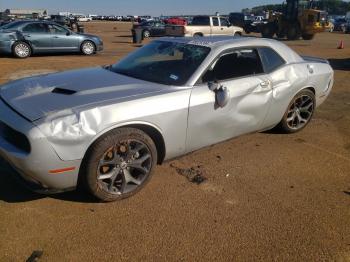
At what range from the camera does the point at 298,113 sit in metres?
5.59

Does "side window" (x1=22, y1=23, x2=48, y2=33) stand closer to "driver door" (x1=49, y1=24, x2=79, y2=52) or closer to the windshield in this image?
Answer: "driver door" (x1=49, y1=24, x2=79, y2=52)

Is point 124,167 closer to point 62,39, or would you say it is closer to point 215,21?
point 62,39

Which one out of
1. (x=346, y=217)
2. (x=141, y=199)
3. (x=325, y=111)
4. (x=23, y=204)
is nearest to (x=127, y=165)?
(x=141, y=199)

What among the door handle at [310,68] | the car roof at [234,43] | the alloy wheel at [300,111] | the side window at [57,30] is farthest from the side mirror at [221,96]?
the side window at [57,30]

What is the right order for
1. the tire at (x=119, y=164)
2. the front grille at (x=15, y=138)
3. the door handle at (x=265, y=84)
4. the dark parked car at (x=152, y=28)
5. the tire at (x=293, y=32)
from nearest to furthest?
the front grille at (x=15, y=138) < the tire at (x=119, y=164) < the door handle at (x=265, y=84) < the tire at (x=293, y=32) < the dark parked car at (x=152, y=28)

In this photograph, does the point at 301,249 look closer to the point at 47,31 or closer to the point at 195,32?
the point at 47,31

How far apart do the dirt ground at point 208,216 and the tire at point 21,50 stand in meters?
10.6

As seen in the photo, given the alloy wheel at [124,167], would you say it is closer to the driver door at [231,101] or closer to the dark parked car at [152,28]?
the driver door at [231,101]

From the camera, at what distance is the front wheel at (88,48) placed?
1511 cm

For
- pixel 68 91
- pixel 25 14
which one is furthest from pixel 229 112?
pixel 25 14

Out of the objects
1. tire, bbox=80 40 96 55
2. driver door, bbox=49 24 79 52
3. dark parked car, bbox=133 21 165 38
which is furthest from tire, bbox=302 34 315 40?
driver door, bbox=49 24 79 52

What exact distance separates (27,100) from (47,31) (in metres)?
11.7

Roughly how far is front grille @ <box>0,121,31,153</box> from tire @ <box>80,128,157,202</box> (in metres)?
0.50

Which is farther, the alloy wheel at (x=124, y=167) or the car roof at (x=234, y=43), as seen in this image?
the car roof at (x=234, y=43)
